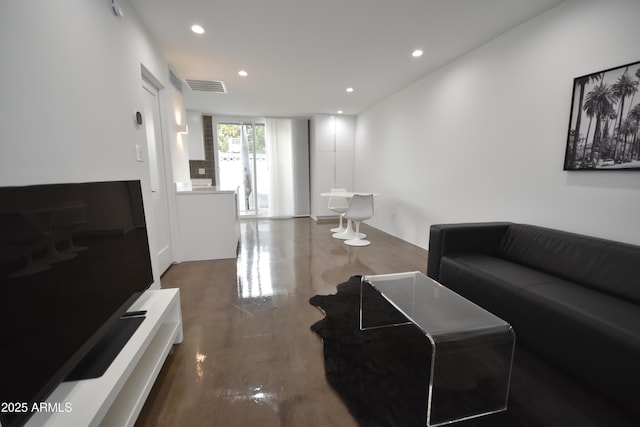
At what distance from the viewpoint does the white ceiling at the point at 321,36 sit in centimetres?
229

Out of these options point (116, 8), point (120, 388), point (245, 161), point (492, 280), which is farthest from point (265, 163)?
point (120, 388)

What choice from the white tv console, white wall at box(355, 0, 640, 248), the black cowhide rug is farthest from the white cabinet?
white wall at box(355, 0, 640, 248)

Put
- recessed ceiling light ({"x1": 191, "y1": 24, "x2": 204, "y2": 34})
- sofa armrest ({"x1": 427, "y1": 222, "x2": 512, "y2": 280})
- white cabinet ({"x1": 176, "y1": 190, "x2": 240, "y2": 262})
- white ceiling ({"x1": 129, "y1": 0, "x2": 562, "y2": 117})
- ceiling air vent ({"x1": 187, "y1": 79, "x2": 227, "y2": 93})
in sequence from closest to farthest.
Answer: white ceiling ({"x1": 129, "y1": 0, "x2": 562, "y2": 117})
sofa armrest ({"x1": 427, "y1": 222, "x2": 512, "y2": 280})
recessed ceiling light ({"x1": 191, "y1": 24, "x2": 204, "y2": 34})
white cabinet ({"x1": 176, "y1": 190, "x2": 240, "y2": 262})
ceiling air vent ({"x1": 187, "y1": 79, "x2": 227, "y2": 93})

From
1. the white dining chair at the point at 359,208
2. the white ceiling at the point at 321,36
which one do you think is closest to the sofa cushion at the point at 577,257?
the white ceiling at the point at 321,36

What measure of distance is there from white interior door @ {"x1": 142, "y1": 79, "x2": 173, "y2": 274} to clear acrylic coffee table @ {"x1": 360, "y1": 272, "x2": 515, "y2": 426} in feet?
8.83

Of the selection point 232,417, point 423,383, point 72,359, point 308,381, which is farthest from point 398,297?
point 72,359

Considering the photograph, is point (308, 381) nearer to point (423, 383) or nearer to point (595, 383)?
point (423, 383)

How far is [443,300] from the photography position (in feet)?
6.05

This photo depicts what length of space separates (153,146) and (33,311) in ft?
8.16

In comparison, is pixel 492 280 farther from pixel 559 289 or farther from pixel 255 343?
pixel 255 343

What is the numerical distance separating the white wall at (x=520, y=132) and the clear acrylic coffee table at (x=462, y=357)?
4.52 ft

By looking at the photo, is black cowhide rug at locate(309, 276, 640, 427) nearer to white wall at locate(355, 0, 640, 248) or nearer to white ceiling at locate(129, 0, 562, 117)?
white wall at locate(355, 0, 640, 248)

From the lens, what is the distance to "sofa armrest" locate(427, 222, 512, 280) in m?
2.47

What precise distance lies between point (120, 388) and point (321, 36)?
10.3ft
